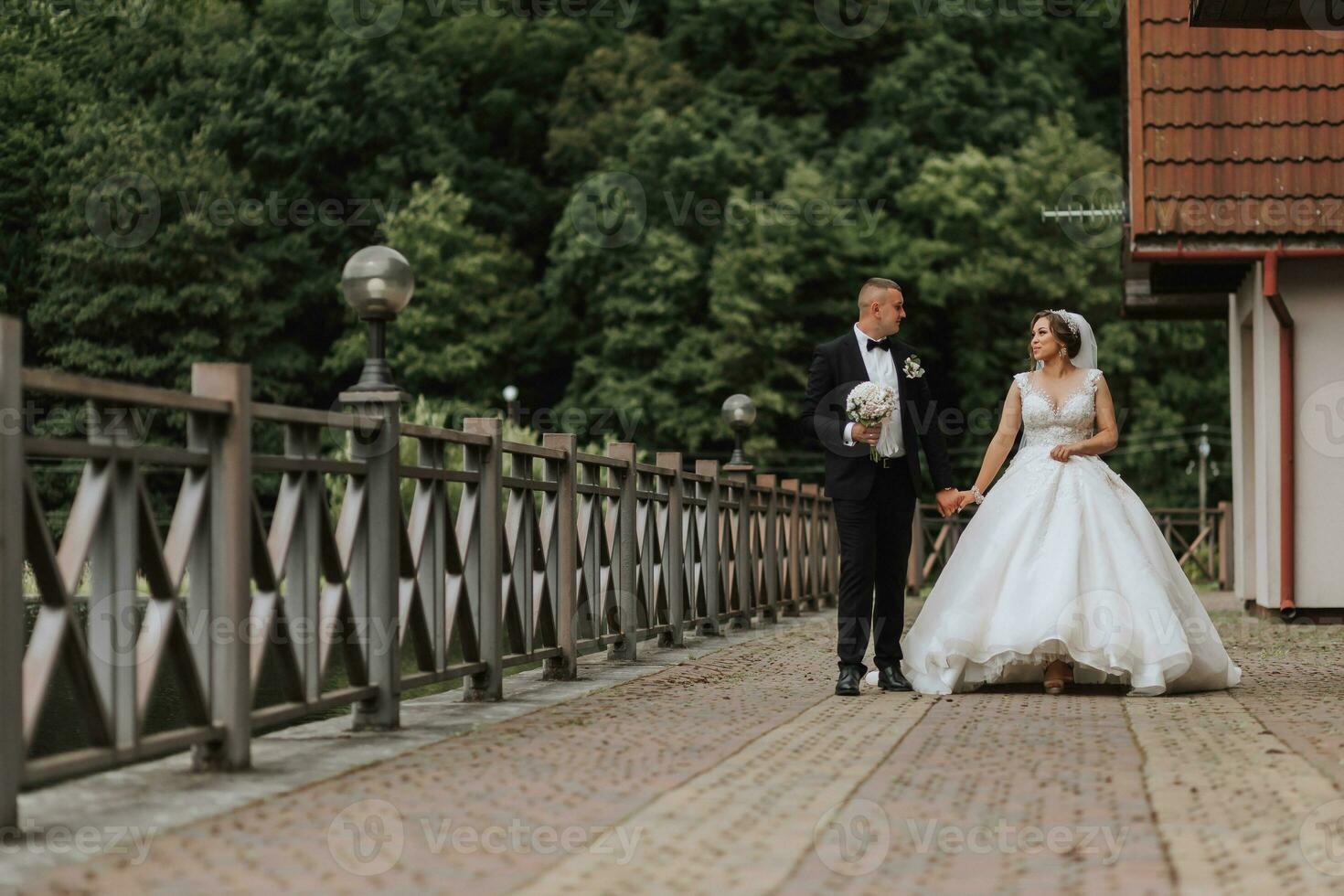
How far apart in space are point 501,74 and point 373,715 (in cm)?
4840

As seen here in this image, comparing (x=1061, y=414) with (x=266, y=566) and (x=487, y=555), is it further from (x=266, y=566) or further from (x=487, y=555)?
(x=266, y=566)

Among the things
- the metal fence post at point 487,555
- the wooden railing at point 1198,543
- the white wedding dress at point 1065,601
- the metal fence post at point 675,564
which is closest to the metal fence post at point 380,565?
the metal fence post at point 487,555

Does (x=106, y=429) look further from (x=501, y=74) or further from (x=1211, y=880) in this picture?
(x=501, y=74)

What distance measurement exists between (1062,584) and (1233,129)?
7889 mm

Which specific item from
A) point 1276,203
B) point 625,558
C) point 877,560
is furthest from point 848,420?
point 1276,203

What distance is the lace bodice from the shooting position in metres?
9.90

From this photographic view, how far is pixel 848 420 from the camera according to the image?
9.06 metres

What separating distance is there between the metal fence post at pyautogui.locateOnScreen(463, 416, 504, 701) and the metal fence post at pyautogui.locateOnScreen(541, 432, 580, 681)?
4.55 ft

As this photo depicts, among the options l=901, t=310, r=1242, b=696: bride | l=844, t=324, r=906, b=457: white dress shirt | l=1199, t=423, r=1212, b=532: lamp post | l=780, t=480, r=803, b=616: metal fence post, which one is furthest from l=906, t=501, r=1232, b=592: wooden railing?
l=844, t=324, r=906, b=457: white dress shirt

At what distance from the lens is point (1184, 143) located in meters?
15.7

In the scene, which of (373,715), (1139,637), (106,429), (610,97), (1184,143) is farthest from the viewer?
(610,97)

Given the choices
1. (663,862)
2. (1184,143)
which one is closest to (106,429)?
(663,862)

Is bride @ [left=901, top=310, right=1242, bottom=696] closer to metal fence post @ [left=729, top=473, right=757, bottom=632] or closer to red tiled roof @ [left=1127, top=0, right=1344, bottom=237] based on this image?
red tiled roof @ [left=1127, top=0, right=1344, bottom=237]

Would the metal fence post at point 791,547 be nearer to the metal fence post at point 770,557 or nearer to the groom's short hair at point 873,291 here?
the metal fence post at point 770,557
